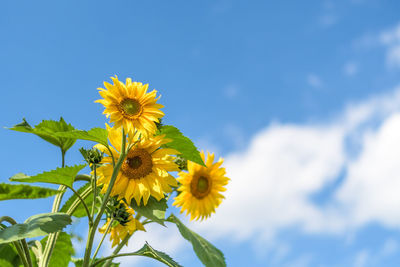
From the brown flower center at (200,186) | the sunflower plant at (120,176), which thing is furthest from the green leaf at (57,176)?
the brown flower center at (200,186)

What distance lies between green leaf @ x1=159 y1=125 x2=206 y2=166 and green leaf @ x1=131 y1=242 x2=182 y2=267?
427 mm

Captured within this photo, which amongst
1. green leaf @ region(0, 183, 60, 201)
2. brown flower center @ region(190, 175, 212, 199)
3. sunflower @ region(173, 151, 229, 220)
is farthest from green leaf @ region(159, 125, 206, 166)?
brown flower center @ region(190, 175, 212, 199)

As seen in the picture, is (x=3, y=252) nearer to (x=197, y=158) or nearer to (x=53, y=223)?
(x=53, y=223)

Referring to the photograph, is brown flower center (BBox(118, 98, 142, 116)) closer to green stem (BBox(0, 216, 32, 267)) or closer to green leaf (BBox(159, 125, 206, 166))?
green leaf (BBox(159, 125, 206, 166))

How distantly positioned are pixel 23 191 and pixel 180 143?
0.73 metres

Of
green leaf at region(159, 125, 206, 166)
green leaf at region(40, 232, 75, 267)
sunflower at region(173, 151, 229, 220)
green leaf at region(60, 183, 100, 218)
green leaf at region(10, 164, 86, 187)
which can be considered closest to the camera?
green leaf at region(10, 164, 86, 187)

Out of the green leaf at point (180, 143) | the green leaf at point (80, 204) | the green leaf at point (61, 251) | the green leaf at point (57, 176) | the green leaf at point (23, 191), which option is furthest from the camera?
the green leaf at point (61, 251)

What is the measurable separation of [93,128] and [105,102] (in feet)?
0.39

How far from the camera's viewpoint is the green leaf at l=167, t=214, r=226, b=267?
6.39 ft

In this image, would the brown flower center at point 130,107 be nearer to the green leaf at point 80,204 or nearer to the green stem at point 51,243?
the green stem at point 51,243

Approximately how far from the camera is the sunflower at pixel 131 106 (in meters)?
1.78

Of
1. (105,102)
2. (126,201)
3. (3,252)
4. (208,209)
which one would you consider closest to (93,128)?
(105,102)

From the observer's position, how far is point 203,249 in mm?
2025

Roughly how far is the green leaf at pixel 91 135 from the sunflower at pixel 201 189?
1.17 m
